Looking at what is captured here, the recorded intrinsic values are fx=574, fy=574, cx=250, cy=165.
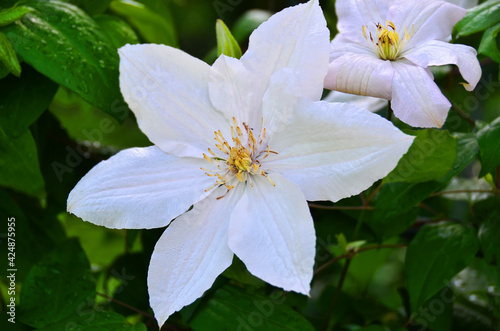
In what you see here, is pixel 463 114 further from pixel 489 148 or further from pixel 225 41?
pixel 225 41

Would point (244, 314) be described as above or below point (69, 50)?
below

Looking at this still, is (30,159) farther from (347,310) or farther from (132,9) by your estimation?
(347,310)

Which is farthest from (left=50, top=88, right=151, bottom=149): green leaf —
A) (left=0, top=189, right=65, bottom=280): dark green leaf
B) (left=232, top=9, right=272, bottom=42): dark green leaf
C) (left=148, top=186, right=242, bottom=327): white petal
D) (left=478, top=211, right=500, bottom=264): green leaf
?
(left=478, top=211, right=500, bottom=264): green leaf

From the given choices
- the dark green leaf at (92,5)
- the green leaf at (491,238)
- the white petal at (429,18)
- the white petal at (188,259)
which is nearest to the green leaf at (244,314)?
the white petal at (188,259)

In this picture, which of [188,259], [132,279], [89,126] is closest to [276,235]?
[188,259]

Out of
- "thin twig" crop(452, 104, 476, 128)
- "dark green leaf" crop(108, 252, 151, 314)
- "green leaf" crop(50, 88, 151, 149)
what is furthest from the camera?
"green leaf" crop(50, 88, 151, 149)

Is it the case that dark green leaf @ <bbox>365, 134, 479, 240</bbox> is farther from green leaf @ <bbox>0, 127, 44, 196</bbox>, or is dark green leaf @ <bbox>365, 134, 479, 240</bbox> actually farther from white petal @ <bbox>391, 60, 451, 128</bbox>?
green leaf @ <bbox>0, 127, 44, 196</bbox>
